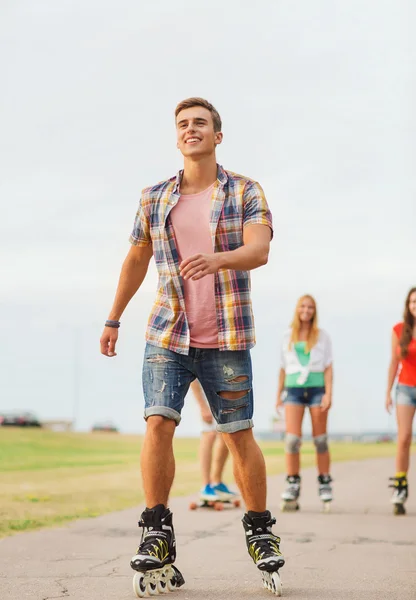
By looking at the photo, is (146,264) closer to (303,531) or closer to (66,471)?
(303,531)

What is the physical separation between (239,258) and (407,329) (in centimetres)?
571

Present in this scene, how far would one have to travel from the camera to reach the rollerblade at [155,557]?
4.78 m

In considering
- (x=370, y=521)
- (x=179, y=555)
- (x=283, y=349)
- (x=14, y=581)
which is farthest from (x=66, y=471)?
(x=14, y=581)

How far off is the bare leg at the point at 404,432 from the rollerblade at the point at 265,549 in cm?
493

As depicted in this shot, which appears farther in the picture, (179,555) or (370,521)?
(370,521)

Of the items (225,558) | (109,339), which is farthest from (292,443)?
(109,339)

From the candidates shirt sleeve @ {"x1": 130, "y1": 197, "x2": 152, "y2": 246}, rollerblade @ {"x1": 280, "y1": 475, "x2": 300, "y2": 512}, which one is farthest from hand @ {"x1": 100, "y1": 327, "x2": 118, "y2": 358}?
rollerblade @ {"x1": 280, "y1": 475, "x2": 300, "y2": 512}

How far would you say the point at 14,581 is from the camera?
208 inches

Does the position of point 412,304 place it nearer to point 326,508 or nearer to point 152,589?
point 326,508

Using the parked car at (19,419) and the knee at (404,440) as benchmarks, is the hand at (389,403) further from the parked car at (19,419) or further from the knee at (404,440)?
the parked car at (19,419)

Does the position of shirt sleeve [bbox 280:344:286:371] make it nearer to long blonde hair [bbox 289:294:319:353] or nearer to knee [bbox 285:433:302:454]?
long blonde hair [bbox 289:294:319:353]

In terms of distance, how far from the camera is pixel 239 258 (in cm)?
465

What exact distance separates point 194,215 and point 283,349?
221 inches

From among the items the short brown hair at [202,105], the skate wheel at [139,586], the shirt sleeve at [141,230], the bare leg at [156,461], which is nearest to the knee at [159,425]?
the bare leg at [156,461]
